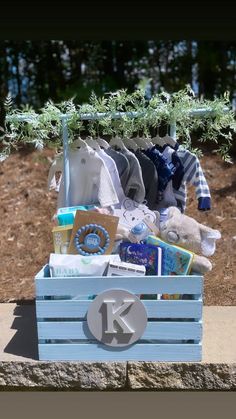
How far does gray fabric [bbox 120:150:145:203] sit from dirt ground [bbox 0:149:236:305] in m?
1.26

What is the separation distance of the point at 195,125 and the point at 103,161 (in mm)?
486

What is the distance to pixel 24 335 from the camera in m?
2.69

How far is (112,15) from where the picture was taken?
468 centimetres

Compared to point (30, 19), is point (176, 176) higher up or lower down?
lower down

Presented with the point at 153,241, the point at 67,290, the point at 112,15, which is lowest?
the point at 67,290

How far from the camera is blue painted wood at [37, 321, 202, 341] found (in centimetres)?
229

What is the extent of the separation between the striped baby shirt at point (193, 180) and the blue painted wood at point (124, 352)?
0.64 metres

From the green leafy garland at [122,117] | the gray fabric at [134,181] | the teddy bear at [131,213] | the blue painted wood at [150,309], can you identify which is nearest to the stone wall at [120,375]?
the blue painted wood at [150,309]

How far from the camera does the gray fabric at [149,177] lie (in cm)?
260

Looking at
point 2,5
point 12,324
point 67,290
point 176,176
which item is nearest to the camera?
Result: point 67,290

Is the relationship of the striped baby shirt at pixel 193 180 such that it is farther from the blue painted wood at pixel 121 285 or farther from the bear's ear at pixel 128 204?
the blue painted wood at pixel 121 285

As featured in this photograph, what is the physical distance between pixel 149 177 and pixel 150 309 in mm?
636

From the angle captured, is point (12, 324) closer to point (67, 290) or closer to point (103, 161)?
point (67, 290)

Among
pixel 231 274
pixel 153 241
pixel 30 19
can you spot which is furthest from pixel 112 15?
pixel 153 241
